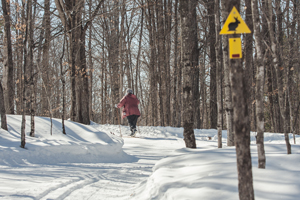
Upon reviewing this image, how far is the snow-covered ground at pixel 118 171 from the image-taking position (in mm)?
3006

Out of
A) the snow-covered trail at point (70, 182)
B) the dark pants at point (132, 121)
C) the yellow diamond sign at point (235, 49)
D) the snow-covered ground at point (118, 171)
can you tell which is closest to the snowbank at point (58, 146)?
the snow-covered ground at point (118, 171)

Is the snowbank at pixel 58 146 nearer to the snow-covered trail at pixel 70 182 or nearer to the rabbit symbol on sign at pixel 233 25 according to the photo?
the snow-covered trail at pixel 70 182

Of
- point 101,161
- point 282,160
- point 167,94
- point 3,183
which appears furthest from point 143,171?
point 167,94

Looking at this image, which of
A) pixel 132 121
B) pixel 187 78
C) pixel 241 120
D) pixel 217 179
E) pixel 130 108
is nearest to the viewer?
pixel 241 120

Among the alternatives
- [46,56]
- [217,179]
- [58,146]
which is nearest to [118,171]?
[58,146]

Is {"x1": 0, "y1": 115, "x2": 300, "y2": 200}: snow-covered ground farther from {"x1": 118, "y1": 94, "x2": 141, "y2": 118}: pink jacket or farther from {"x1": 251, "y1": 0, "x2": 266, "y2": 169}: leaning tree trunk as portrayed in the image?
{"x1": 118, "y1": 94, "x2": 141, "y2": 118}: pink jacket

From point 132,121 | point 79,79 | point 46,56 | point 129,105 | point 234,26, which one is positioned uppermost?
point 46,56

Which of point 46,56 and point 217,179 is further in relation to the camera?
point 46,56

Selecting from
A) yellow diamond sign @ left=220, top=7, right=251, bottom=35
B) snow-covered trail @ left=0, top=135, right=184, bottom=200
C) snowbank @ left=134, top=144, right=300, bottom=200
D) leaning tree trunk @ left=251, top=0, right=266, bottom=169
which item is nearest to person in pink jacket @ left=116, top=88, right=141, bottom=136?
snow-covered trail @ left=0, top=135, right=184, bottom=200

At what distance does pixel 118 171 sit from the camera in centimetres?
629

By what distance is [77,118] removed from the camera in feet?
43.0

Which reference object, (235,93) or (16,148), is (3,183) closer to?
(16,148)

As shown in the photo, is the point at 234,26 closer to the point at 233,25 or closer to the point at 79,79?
the point at 233,25

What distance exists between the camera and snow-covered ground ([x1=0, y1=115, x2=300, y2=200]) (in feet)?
9.86
